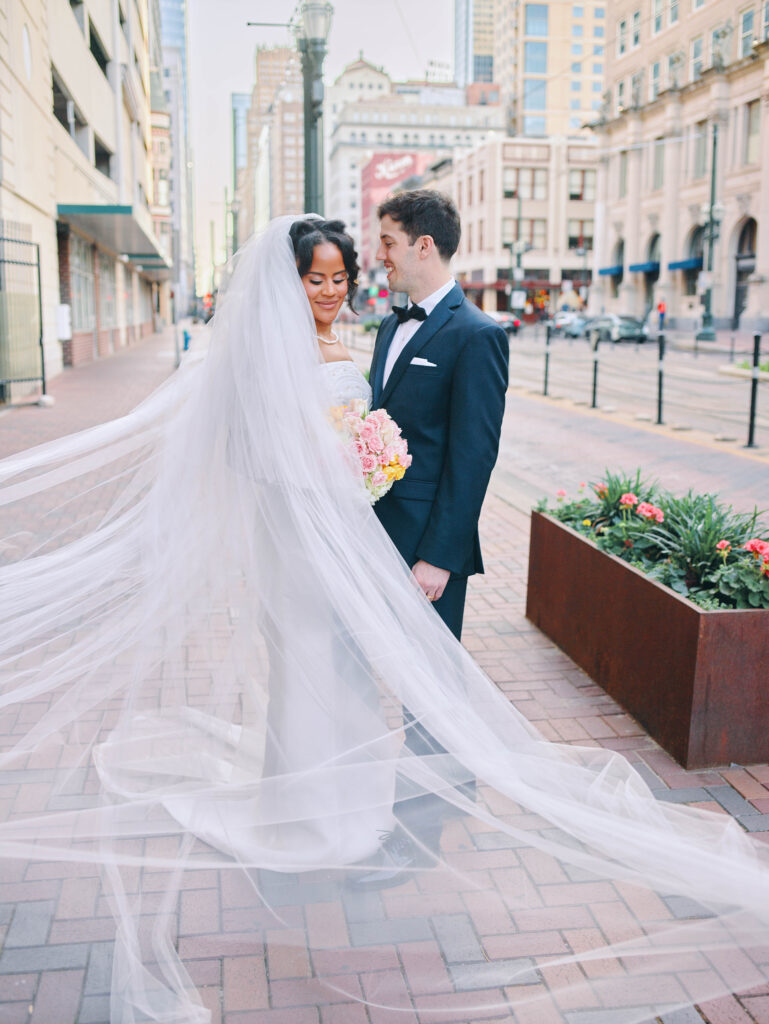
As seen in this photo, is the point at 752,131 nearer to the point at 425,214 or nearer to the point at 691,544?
the point at 691,544

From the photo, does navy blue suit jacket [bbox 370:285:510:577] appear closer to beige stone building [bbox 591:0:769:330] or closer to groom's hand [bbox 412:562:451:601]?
groom's hand [bbox 412:562:451:601]

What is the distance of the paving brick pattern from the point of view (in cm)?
234

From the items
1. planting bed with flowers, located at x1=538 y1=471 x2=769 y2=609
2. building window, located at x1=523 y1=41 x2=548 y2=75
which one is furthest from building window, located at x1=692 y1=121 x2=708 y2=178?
building window, located at x1=523 y1=41 x2=548 y2=75

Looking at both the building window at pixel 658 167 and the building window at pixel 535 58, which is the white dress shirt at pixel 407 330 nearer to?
the building window at pixel 658 167

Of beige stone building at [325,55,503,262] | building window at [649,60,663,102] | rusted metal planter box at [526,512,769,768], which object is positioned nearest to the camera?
rusted metal planter box at [526,512,769,768]

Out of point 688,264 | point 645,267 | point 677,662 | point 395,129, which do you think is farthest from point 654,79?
point 395,129

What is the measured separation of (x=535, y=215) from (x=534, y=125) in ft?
158

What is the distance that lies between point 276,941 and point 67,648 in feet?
3.60

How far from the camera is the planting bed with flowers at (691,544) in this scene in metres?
3.73

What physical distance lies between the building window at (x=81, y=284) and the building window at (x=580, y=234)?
50.1 m

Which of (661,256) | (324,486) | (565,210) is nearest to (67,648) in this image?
(324,486)

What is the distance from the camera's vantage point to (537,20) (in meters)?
106

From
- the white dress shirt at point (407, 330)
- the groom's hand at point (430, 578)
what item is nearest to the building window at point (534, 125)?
the white dress shirt at point (407, 330)

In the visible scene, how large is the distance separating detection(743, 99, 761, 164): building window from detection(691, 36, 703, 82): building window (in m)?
4.17
